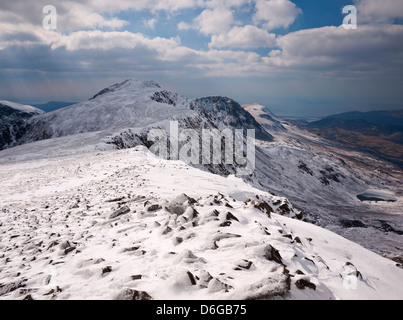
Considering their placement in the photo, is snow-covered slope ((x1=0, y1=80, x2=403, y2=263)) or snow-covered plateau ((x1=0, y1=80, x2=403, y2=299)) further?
snow-covered slope ((x1=0, y1=80, x2=403, y2=263))

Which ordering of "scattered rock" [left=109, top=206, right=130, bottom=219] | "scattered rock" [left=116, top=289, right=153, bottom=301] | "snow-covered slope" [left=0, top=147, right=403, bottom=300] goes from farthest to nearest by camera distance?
"scattered rock" [left=109, top=206, right=130, bottom=219] < "snow-covered slope" [left=0, top=147, right=403, bottom=300] < "scattered rock" [left=116, top=289, right=153, bottom=301]

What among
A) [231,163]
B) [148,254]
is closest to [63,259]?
[148,254]

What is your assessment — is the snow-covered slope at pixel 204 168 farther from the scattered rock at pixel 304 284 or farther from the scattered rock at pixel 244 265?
the scattered rock at pixel 304 284

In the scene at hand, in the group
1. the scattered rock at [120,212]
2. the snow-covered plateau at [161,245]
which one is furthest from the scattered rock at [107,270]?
the scattered rock at [120,212]

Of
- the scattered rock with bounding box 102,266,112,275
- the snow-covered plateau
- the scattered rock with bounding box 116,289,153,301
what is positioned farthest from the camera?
the scattered rock with bounding box 102,266,112,275

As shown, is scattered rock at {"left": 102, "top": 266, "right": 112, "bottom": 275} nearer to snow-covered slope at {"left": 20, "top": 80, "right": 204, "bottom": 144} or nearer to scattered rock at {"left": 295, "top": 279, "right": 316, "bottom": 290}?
scattered rock at {"left": 295, "top": 279, "right": 316, "bottom": 290}

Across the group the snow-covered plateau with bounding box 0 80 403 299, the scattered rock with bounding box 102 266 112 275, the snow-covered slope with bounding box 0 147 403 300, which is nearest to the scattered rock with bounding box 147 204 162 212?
the snow-covered slope with bounding box 0 147 403 300

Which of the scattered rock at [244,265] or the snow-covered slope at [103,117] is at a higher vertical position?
the snow-covered slope at [103,117]

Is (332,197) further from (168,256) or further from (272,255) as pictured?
(168,256)

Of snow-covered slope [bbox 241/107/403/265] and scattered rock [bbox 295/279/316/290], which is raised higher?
scattered rock [bbox 295/279/316/290]
